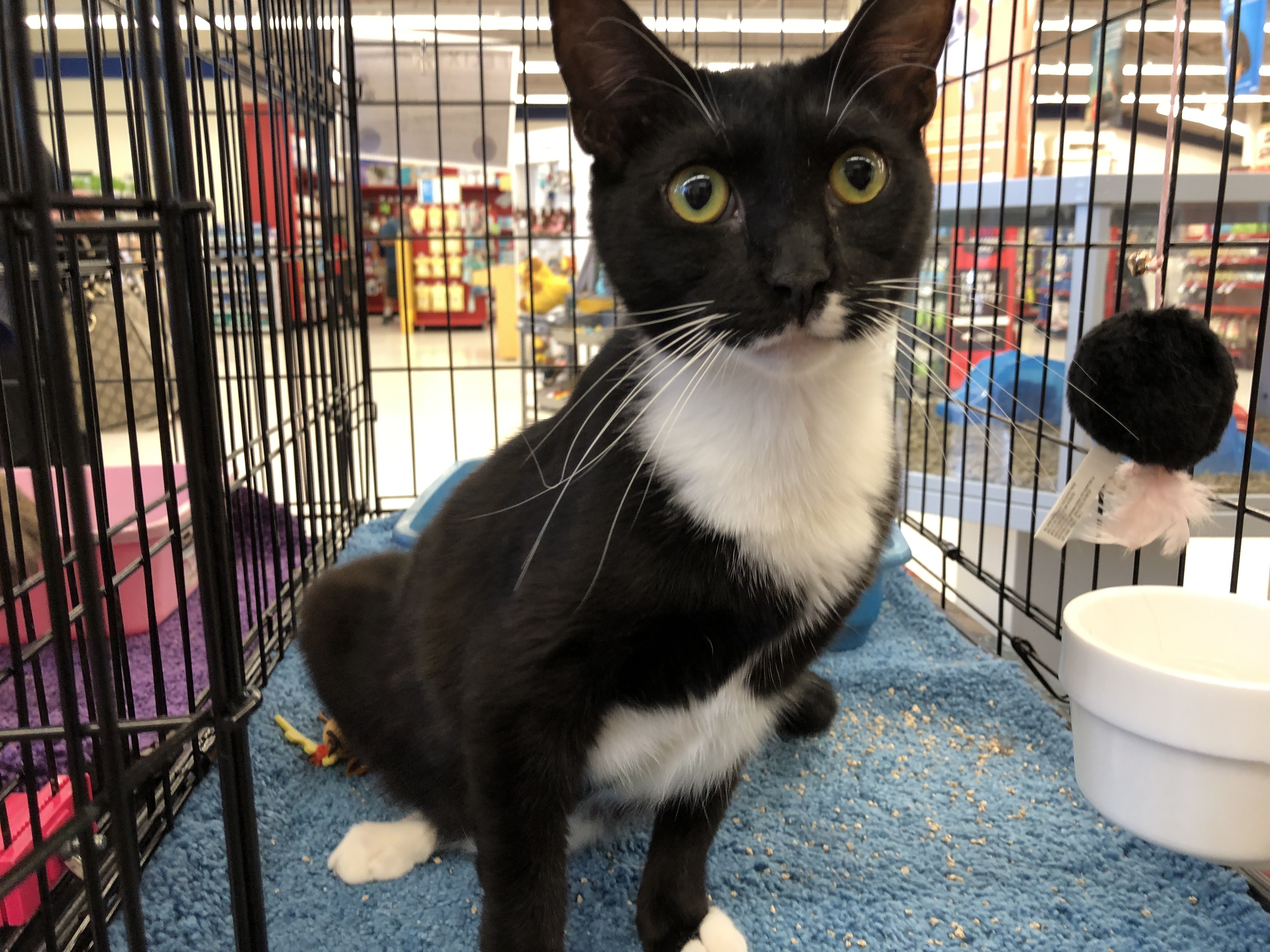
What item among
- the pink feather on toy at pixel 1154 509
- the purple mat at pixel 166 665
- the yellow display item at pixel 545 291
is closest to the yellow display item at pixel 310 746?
the purple mat at pixel 166 665

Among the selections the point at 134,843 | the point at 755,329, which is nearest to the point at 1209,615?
the point at 755,329

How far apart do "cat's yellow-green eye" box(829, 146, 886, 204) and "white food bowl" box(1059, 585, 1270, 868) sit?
0.47 metres

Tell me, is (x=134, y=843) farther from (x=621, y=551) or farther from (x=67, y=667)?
(x=621, y=551)

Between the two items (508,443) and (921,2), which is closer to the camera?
(921,2)

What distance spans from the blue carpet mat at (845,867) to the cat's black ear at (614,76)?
73 centimetres

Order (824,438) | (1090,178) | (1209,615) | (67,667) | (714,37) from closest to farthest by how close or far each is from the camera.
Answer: (67,667) < (824,438) < (1209,615) < (1090,178) < (714,37)

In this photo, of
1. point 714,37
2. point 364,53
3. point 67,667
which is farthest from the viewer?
point 714,37

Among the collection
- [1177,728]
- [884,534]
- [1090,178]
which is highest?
[1090,178]

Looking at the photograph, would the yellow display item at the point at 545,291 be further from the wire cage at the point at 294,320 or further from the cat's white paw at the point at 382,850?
the cat's white paw at the point at 382,850

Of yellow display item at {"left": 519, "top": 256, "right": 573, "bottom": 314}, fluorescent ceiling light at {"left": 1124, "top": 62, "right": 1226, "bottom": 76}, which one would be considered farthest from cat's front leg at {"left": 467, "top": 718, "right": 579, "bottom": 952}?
yellow display item at {"left": 519, "top": 256, "right": 573, "bottom": 314}

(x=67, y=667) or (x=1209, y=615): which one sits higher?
(x=67, y=667)

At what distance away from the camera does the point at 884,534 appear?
84 centimetres

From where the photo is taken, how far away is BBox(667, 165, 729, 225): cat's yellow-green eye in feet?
2.19

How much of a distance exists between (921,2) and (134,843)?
2.64 ft
